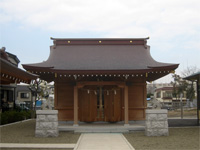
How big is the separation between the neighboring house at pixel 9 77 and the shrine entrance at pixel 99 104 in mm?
4649

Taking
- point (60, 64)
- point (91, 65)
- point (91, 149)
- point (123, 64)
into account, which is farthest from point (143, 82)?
point (91, 149)

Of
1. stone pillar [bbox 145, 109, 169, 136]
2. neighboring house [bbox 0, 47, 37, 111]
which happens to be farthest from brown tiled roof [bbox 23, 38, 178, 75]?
stone pillar [bbox 145, 109, 169, 136]

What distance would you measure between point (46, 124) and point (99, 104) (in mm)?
4390

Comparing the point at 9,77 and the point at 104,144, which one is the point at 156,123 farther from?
the point at 9,77

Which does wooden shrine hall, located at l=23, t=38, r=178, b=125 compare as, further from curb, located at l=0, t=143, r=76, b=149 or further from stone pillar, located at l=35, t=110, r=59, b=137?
curb, located at l=0, t=143, r=76, b=149

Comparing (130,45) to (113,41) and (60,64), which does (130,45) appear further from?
(60,64)

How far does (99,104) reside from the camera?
53.7 feet

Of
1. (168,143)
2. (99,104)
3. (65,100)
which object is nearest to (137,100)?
(99,104)

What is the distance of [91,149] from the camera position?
9672mm

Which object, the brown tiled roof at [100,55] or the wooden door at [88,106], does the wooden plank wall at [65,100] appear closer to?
the wooden door at [88,106]

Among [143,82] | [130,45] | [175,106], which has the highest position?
[130,45]

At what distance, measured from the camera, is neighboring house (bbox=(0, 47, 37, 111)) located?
8191mm

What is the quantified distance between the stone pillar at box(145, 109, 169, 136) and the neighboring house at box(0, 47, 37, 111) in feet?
19.7

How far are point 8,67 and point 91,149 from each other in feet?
13.7
